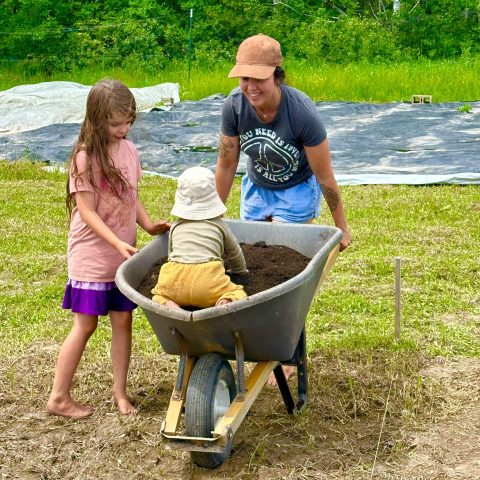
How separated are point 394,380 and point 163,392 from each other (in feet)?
3.43

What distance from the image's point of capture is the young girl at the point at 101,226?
3.81m

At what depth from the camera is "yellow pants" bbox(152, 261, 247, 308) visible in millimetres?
3418

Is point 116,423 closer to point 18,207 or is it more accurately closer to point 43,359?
point 43,359

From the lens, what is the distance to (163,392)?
440 cm

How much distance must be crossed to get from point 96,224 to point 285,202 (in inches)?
39.3

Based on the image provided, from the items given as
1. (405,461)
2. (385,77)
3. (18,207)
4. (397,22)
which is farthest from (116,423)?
(397,22)

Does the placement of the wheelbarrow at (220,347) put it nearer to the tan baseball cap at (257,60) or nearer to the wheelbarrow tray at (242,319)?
the wheelbarrow tray at (242,319)

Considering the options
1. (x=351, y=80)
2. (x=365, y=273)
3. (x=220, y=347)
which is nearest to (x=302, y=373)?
(x=220, y=347)

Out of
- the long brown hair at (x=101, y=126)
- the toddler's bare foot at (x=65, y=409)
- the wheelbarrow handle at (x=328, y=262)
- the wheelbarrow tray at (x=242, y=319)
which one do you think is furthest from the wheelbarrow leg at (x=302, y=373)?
the long brown hair at (x=101, y=126)

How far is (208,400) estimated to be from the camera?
331 centimetres

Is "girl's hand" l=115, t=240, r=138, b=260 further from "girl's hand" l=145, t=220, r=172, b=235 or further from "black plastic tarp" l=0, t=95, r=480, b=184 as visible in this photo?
"black plastic tarp" l=0, t=95, r=480, b=184

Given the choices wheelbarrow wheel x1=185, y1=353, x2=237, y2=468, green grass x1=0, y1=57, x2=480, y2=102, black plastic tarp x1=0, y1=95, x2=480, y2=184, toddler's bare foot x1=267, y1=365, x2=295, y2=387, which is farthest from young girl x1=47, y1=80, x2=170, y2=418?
green grass x1=0, y1=57, x2=480, y2=102

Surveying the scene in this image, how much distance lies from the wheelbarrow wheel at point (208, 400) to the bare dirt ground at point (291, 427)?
16 cm

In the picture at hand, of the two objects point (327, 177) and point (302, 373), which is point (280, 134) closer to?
point (327, 177)
